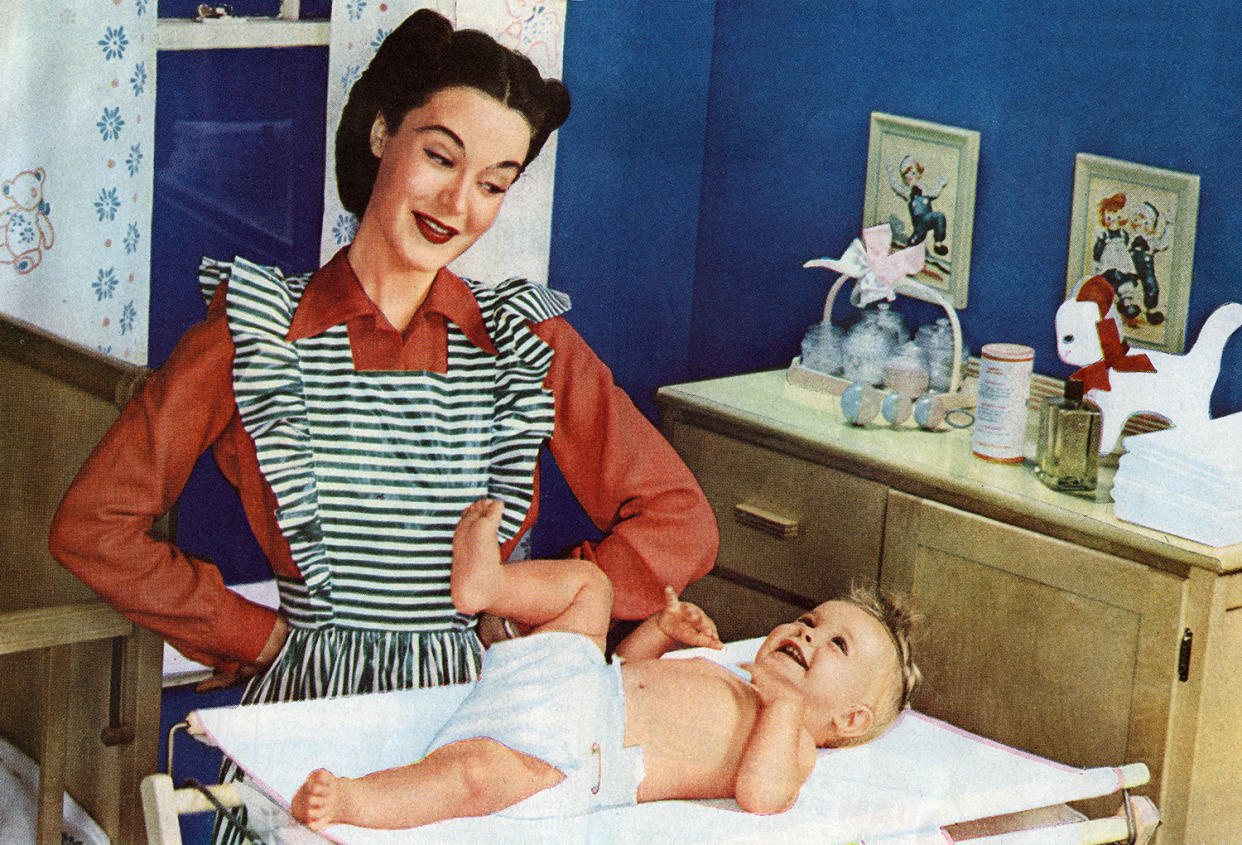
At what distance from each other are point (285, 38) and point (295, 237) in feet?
0.76

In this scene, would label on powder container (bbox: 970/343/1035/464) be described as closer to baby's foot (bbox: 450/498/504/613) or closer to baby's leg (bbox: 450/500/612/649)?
baby's leg (bbox: 450/500/612/649)

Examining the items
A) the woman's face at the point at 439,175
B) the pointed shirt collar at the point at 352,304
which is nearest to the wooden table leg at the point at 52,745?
the pointed shirt collar at the point at 352,304

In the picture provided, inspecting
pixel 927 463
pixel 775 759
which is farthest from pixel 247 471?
pixel 927 463

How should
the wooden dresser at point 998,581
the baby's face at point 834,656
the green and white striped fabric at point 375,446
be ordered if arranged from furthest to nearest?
1. the wooden dresser at point 998,581
2. the baby's face at point 834,656
3. the green and white striped fabric at point 375,446

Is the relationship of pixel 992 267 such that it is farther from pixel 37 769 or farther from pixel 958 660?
pixel 37 769

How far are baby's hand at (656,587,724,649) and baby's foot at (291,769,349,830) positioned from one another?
0.50 meters

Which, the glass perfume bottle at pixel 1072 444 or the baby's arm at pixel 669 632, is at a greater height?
the glass perfume bottle at pixel 1072 444

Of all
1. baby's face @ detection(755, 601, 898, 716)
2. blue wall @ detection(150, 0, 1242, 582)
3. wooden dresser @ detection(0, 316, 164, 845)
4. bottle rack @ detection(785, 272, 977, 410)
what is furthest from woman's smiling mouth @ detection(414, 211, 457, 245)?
bottle rack @ detection(785, 272, 977, 410)

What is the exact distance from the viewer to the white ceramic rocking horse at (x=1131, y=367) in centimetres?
213

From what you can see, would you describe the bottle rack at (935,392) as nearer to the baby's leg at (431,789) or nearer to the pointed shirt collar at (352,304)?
the pointed shirt collar at (352,304)

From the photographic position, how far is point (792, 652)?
1.90m

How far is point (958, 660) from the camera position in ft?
7.18

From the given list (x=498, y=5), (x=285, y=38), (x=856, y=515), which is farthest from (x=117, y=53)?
(x=856, y=515)

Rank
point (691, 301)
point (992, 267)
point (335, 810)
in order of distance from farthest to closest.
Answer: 1. point (691, 301)
2. point (992, 267)
3. point (335, 810)
